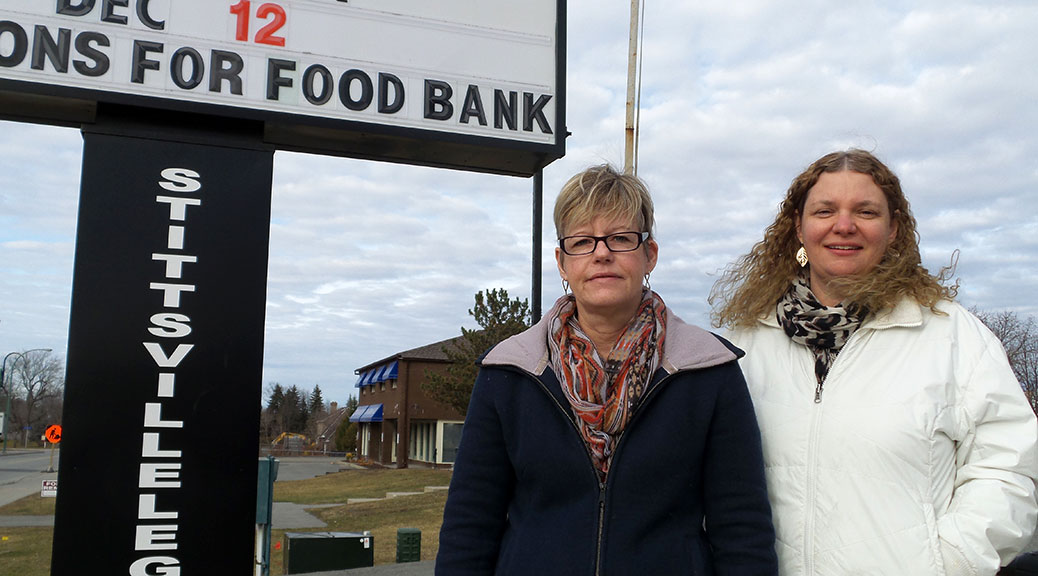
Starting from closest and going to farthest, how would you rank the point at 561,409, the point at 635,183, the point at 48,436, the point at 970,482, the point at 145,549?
1. the point at 970,482
2. the point at 561,409
3. the point at 635,183
4. the point at 145,549
5. the point at 48,436

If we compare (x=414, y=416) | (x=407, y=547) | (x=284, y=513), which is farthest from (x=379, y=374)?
(x=407, y=547)

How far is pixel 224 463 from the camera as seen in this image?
390 cm

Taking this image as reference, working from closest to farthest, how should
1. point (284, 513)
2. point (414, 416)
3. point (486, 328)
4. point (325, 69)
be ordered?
point (325, 69) < point (284, 513) < point (486, 328) < point (414, 416)

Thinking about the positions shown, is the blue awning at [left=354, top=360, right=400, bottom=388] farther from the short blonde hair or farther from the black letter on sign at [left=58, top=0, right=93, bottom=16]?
the short blonde hair

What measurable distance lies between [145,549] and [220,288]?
1275mm

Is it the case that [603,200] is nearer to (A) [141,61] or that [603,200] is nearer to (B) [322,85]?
(B) [322,85]

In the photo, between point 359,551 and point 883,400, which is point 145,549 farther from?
point 359,551

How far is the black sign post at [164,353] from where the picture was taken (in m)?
3.73

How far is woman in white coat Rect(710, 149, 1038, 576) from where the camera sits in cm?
191

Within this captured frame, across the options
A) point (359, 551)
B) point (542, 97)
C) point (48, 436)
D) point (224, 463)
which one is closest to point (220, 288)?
point (224, 463)

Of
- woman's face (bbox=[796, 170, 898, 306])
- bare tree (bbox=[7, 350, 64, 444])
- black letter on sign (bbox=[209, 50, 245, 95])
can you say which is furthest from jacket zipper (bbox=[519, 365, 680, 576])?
bare tree (bbox=[7, 350, 64, 444])

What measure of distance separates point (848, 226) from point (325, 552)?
8.26m

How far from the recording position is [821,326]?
2.17m

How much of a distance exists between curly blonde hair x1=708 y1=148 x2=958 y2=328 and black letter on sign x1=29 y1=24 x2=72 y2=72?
3.28m
